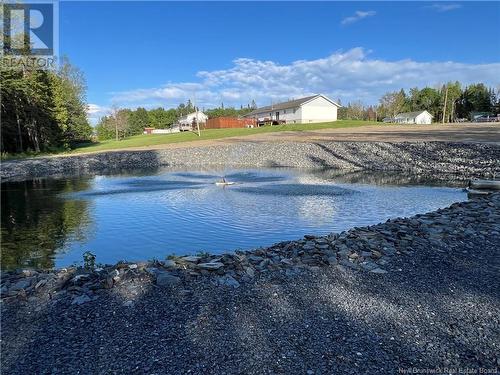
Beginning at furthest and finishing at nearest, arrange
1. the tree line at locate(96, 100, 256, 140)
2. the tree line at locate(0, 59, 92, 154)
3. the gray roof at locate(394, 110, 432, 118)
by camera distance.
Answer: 1. the tree line at locate(96, 100, 256, 140)
2. the gray roof at locate(394, 110, 432, 118)
3. the tree line at locate(0, 59, 92, 154)

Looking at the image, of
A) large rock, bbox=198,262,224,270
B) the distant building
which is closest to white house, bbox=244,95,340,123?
the distant building

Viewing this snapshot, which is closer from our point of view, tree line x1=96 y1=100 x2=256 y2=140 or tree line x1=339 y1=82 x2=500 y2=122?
tree line x1=339 y1=82 x2=500 y2=122

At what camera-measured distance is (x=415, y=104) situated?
9950 cm

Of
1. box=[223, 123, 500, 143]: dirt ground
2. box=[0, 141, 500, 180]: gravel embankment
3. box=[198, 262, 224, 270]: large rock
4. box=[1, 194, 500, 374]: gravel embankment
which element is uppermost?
box=[223, 123, 500, 143]: dirt ground

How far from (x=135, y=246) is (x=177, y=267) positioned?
12.9 feet

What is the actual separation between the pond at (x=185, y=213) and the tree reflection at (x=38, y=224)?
3 centimetres

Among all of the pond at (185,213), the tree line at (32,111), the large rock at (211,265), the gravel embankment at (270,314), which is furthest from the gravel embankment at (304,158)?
the large rock at (211,265)

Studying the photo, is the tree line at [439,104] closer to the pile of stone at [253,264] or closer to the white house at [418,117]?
the white house at [418,117]

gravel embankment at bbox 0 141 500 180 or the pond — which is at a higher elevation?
gravel embankment at bbox 0 141 500 180

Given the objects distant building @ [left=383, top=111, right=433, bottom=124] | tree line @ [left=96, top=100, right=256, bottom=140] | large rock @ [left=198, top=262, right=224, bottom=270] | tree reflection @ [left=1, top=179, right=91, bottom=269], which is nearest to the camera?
large rock @ [left=198, top=262, right=224, bottom=270]

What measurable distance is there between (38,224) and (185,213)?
4877 mm

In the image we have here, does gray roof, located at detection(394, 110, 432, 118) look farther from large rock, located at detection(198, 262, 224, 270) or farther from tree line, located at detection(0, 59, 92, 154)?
large rock, located at detection(198, 262, 224, 270)

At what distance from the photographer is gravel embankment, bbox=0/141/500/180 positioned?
25244mm

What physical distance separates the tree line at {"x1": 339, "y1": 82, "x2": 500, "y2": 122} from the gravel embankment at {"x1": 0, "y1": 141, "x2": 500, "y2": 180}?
6097 cm
